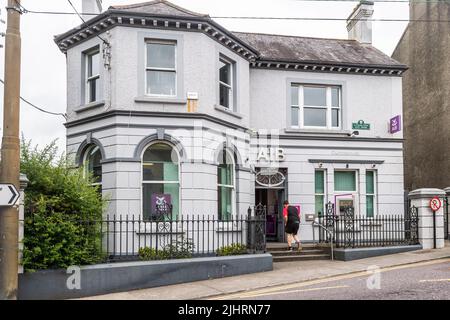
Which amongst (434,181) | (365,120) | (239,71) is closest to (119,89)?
(239,71)

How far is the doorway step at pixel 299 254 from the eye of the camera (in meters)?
13.6

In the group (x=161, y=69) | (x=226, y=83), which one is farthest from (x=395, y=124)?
(x=161, y=69)

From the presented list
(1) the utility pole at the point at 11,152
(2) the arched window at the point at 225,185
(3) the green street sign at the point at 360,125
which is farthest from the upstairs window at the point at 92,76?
(3) the green street sign at the point at 360,125

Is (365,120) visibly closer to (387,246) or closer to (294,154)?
Answer: (294,154)

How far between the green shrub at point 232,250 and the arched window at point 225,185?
135 centimetres

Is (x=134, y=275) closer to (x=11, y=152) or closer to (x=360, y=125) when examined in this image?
(x=11, y=152)

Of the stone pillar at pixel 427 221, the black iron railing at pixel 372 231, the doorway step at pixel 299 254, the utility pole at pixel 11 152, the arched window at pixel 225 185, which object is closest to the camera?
the utility pole at pixel 11 152

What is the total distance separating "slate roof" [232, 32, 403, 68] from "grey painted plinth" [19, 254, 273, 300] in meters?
7.50

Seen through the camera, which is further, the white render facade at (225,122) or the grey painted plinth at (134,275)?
the white render facade at (225,122)

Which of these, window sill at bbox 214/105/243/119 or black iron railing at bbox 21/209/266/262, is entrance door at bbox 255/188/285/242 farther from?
window sill at bbox 214/105/243/119

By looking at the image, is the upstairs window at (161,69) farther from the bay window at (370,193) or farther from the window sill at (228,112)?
the bay window at (370,193)

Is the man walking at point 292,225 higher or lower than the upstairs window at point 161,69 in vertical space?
lower
